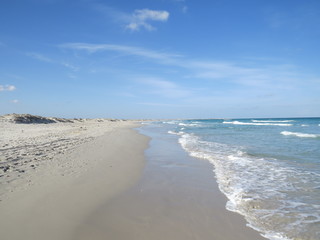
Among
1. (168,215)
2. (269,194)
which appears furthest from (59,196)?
(269,194)

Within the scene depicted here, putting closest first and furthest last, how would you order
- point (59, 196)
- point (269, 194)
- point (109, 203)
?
point (109, 203), point (59, 196), point (269, 194)

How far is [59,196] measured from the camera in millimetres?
4945

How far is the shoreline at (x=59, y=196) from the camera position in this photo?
3.54 metres

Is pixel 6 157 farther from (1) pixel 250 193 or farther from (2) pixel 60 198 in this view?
(1) pixel 250 193

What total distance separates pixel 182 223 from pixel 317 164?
26.4 ft

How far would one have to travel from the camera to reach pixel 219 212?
448cm

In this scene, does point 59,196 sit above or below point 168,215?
above

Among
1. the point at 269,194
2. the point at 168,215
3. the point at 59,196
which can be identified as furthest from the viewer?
the point at 269,194

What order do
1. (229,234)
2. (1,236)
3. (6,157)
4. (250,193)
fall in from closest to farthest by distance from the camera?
1. (1,236)
2. (229,234)
3. (250,193)
4. (6,157)

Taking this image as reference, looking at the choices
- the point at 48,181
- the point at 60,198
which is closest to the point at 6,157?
the point at 48,181

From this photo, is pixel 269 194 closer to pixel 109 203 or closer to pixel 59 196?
pixel 109 203

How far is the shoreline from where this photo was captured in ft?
11.6

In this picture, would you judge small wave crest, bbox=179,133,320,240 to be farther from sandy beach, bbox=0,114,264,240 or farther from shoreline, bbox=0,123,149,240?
shoreline, bbox=0,123,149,240

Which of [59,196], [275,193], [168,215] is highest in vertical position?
[59,196]
